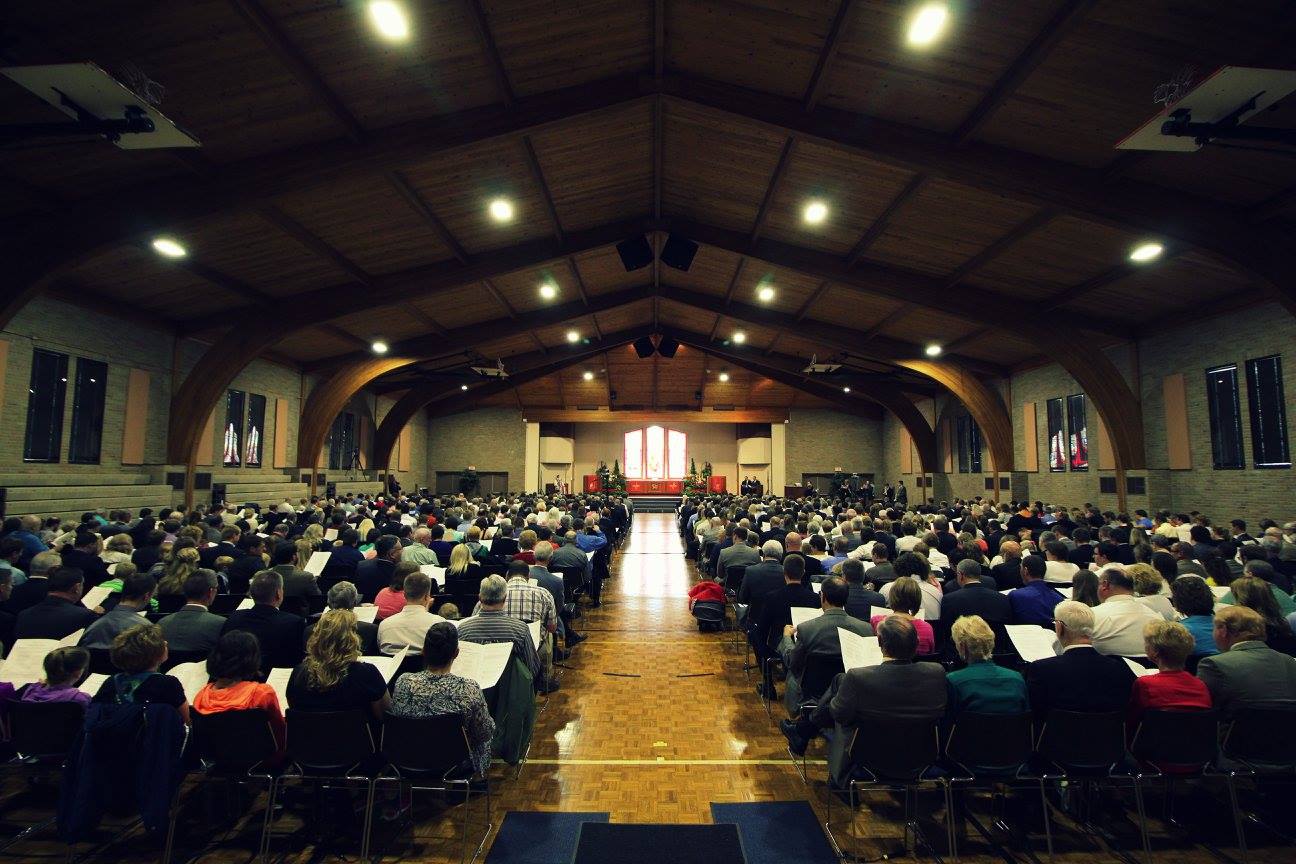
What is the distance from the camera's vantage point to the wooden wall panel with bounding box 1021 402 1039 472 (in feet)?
54.0

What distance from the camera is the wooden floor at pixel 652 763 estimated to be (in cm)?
334

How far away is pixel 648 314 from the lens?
2034cm

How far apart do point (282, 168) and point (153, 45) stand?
85.8 inches

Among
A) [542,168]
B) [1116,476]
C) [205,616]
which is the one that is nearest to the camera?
[205,616]

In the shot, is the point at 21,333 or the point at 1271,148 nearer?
the point at 1271,148

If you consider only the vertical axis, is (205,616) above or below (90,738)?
above

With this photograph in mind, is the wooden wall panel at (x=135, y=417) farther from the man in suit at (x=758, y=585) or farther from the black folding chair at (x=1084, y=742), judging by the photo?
the black folding chair at (x=1084, y=742)

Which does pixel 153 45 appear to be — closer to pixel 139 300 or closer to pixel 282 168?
pixel 282 168

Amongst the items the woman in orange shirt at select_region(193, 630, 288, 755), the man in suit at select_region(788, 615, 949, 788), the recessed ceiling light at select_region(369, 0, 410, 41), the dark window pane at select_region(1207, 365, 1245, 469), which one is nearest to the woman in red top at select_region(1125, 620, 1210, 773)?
the man in suit at select_region(788, 615, 949, 788)

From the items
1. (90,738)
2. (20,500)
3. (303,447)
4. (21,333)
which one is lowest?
(90,738)

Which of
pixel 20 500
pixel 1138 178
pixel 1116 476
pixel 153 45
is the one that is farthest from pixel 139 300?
pixel 1116 476

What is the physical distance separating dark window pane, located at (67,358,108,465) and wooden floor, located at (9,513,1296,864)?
32.9ft

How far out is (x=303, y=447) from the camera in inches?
671

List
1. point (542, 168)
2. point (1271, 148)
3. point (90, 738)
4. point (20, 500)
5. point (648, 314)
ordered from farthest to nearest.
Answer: point (648, 314), point (542, 168), point (20, 500), point (1271, 148), point (90, 738)
